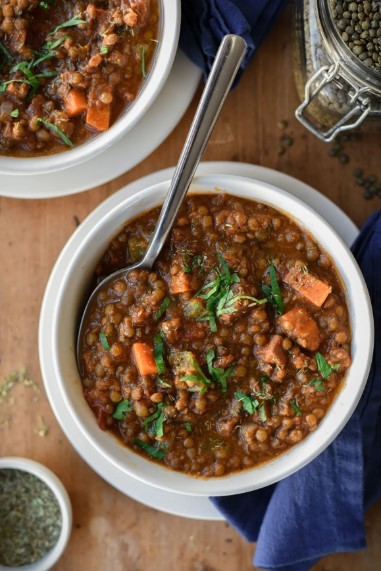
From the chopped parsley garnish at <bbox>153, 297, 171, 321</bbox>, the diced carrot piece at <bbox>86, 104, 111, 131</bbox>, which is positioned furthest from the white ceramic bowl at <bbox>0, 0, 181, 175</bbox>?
the chopped parsley garnish at <bbox>153, 297, 171, 321</bbox>

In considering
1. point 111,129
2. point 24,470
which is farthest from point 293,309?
point 24,470

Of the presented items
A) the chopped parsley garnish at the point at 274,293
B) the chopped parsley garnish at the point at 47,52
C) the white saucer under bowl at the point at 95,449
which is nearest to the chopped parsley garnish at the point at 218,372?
the chopped parsley garnish at the point at 274,293

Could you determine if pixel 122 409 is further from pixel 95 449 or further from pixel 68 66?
pixel 68 66

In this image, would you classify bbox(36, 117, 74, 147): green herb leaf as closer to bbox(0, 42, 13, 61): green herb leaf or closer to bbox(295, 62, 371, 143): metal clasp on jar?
bbox(0, 42, 13, 61): green herb leaf

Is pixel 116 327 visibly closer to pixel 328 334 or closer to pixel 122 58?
pixel 328 334

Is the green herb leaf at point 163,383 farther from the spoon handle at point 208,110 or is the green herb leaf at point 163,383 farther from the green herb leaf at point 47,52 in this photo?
the green herb leaf at point 47,52

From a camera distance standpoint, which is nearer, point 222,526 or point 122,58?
point 122,58
